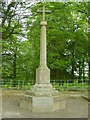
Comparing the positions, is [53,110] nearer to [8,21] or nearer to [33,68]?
[8,21]

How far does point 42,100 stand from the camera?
6.17 m

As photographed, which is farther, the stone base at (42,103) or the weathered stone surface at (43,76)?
the weathered stone surface at (43,76)

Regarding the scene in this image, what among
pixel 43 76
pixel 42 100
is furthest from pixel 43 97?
pixel 43 76

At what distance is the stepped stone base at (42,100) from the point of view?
240 inches

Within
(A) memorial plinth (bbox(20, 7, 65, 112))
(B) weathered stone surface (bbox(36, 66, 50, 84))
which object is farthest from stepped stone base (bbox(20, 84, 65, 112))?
(B) weathered stone surface (bbox(36, 66, 50, 84))

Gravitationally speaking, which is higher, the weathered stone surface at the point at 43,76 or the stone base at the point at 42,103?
the weathered stone surface at the point at 43,76

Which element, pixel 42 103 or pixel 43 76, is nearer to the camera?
pixel 42 103

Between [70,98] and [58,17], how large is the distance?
474 cm

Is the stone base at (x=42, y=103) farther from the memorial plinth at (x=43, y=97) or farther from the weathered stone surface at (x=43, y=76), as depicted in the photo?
the weathered stone surface at (x=43, y=76)

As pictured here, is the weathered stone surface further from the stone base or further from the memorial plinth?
the stone base

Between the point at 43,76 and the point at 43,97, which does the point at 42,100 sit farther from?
the point at 43,76

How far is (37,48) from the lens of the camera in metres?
12.9

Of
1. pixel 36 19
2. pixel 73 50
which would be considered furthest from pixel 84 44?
pixel 36 19

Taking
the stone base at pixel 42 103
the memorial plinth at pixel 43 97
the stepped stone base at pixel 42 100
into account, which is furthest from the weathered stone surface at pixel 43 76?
the stone base at pixel 42 103
